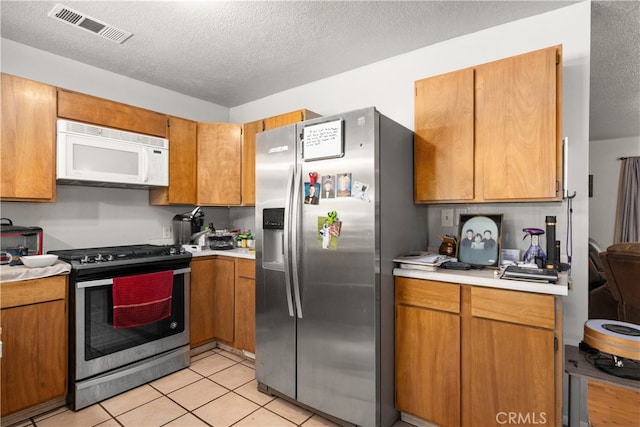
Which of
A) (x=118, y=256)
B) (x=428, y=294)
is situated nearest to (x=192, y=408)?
(x=118, y=256)

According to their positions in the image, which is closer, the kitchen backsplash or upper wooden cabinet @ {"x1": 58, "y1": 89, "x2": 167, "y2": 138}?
the kitchen backsplash

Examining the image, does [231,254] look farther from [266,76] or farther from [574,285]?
[574,285]

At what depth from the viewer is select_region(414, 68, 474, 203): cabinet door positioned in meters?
2.09

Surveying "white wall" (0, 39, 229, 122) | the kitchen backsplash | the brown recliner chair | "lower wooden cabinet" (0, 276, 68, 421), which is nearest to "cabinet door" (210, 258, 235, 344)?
the kitchen backsplash

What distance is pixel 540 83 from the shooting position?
187 cm

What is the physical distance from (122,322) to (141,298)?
0.19 m

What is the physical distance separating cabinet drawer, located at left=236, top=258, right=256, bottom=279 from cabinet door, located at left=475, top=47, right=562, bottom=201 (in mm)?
1836

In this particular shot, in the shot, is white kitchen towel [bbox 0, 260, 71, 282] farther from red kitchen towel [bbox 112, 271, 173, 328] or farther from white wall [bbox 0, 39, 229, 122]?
white wall [bbox 0, 39, 229, 122]

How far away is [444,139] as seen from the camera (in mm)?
2174

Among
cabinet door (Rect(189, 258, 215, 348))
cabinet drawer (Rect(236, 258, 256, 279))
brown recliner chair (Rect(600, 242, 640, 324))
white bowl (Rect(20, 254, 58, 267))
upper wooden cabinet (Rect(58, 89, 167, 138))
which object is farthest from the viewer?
cabinet door (Rect(189, 258, 215, 348))

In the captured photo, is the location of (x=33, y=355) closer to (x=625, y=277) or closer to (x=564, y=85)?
(x=564, y=85)

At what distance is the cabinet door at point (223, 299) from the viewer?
2.98 metres

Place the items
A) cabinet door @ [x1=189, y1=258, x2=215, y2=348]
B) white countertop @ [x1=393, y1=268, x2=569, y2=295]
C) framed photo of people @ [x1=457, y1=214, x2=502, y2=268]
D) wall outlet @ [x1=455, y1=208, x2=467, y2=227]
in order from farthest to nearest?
1. cabinet door @ [x1=189, y1=258, x2=215, y2=348]
2. wall outlet @ [x1=455, y1=208, x2=467, y2=227]
3. framed photo of people @ [x1=457, y1=214, x2=502, y2=268]
4. white countertop @ [x1=393, y1=268, x2=569, y2=295]

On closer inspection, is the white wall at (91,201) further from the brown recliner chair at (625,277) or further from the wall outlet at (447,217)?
the brown recliner chair at (625,277)
